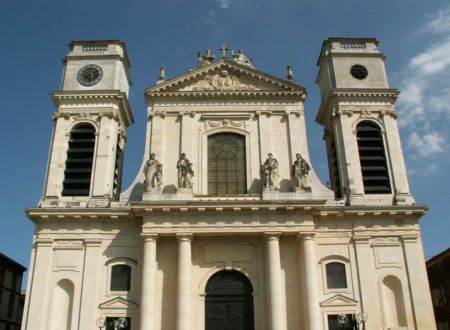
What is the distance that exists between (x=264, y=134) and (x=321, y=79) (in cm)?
706

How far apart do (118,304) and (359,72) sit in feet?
56.4

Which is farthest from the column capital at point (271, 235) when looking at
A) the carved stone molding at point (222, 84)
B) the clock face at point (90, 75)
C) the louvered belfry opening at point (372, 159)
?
the clock face at point (90, 75)

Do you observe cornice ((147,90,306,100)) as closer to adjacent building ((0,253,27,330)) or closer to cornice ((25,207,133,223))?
cornice ((25,207,133,223))

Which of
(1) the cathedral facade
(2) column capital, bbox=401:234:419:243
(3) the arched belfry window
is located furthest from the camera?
(3) the arched belfry window

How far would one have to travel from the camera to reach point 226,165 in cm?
2431

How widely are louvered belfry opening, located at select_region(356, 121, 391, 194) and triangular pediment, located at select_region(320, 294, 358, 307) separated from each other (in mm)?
5503

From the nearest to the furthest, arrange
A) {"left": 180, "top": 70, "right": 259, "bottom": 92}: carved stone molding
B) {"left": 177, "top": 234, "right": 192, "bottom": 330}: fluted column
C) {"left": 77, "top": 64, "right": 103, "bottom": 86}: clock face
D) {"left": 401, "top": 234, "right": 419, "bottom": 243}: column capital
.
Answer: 1. {"left": 177, "top": 234, "right": 192, "bottom": 330}: fluted column
2. {"left": 401, "top": 234, "right": 419, "bottom": 243}: column capital
3. {"left": 180, "top": 70, "right": 259, "bottom": 92}: carved stone molding
4. {"left": 77, "top": 64, "right": 103, "bottom": 86}: clock face

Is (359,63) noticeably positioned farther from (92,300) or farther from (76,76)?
(92,300)

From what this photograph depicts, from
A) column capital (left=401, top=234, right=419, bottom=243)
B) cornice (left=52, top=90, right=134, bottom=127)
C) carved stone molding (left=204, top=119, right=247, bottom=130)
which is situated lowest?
column capital (left=401, top=234, right=419, bottom=243)

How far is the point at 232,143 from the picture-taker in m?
24.9

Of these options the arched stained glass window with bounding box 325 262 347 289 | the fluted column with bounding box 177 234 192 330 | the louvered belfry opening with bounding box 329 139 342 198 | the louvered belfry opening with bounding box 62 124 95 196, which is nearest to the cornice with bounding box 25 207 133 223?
the louvered belfry opening with bounding box 62 124 95 196

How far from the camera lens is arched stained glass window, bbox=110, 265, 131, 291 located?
2173 centimetres

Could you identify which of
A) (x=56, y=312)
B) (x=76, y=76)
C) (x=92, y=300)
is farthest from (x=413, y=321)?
(x=76, y=76)

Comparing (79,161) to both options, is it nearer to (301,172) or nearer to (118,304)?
(118,304)
